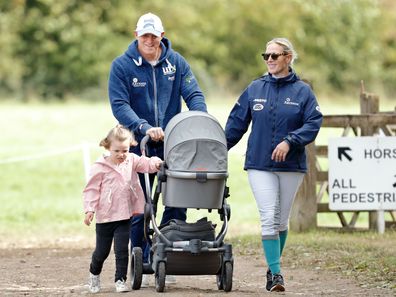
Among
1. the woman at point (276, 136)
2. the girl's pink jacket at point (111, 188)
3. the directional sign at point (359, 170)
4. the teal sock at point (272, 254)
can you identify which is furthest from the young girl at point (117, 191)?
the directional sign at point (359, 170)

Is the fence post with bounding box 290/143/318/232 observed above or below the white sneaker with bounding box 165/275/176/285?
above

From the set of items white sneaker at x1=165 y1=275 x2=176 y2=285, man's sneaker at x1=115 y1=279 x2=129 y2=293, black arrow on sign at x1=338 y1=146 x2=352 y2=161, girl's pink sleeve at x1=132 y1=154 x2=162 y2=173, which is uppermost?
black arrow on sign at x1=338 y1=146 x2=352 y2=161

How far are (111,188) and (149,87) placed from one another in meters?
1.03

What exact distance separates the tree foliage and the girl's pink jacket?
3767 centimetres

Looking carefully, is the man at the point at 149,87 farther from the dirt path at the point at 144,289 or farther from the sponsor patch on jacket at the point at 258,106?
the dirt path at the point at 144,289

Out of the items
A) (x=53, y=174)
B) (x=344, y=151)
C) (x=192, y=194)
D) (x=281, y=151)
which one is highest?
(x=53, y=174)

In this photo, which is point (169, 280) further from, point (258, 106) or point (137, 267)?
point (258, 106)

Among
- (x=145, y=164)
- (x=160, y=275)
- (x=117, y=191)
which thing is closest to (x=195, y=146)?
(x=145, y=164)

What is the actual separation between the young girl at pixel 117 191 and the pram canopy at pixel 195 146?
0.70ft

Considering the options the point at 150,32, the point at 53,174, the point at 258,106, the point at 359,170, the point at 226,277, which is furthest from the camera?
the point at 53,174

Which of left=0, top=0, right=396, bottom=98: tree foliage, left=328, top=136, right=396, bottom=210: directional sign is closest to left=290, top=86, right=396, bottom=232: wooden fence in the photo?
left=328, top=136, right=396, bottom=210: directional sign

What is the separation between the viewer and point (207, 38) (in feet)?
188

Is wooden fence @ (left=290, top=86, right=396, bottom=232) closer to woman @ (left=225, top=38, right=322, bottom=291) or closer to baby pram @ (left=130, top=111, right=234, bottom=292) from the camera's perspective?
woman @ (left=225, top=38, right=322, bottom=291)

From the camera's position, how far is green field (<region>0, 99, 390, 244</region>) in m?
17.8
